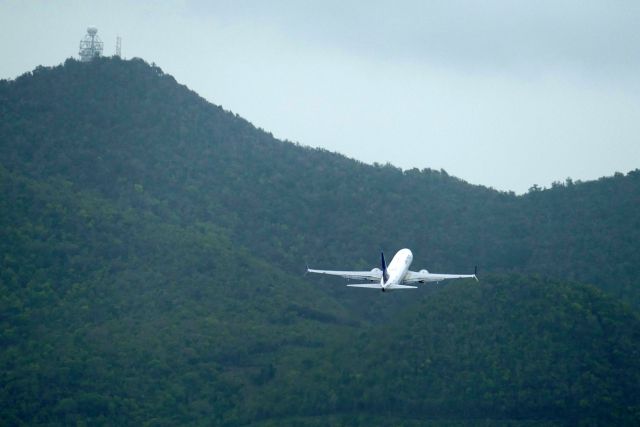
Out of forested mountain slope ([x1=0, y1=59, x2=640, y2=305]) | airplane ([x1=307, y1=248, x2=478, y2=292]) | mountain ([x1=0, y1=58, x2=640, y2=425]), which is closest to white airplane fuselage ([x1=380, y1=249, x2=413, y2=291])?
airplane ([x1=307, y1=248, x2=478, y2=292])

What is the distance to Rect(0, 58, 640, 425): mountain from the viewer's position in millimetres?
138250

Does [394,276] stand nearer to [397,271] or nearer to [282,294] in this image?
[397,271]

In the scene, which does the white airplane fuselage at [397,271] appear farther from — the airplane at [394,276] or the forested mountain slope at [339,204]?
the forested mountain slope at [339,204]

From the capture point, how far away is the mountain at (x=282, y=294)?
454ft

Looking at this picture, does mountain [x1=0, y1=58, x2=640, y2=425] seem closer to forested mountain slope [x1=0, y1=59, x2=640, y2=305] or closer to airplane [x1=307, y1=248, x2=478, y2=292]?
forested mountain slope [x1=0, y1=59, x2=640, y2=305]

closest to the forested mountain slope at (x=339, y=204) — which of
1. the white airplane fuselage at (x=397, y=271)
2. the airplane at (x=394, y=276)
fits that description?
the white airplane fuselage at (x=397, y=271)

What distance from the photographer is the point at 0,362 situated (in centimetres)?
14262

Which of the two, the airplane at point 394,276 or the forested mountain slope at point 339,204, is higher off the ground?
the forested mountain slope at point 339,204

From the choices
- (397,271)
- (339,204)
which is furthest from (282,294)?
(397,271)

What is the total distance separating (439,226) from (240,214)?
29.5 metres

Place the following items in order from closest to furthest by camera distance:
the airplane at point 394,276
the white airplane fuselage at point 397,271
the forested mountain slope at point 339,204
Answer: the airplane at point 394,276, the white airplane fuselage at point 397,271, the forested mountain slope at point 339,204

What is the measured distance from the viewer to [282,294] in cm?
16550

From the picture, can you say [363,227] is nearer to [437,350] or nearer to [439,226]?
[439,226]

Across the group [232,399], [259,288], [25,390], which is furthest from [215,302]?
[25,390]
